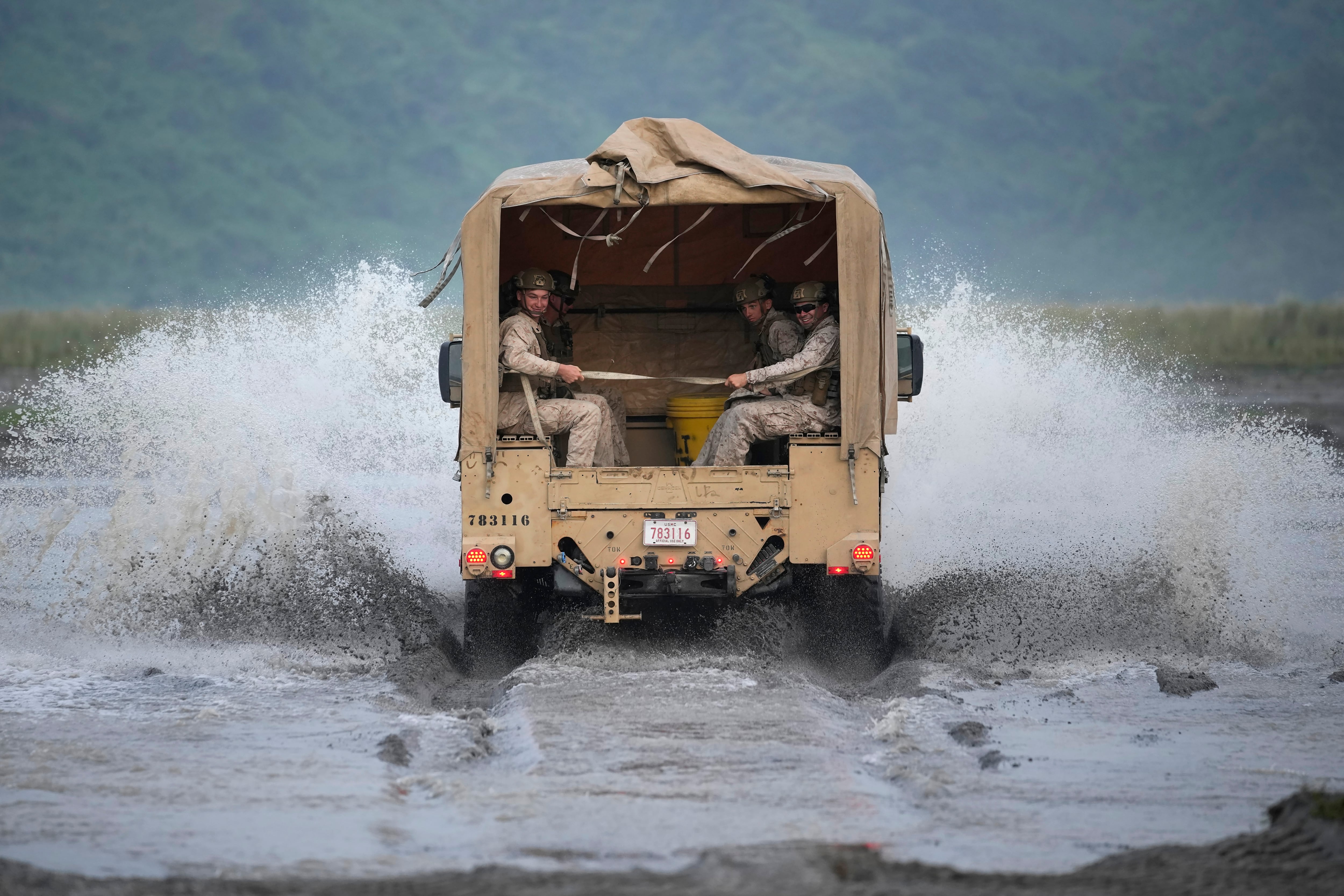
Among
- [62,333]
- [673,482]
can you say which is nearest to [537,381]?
[673,482]

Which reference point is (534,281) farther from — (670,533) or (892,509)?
(892,509)

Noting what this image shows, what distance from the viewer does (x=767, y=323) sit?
10359 millimetres

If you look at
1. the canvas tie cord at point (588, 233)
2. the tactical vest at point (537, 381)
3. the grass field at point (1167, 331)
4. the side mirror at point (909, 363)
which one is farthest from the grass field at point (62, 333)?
the side mirror at point (909, 363)

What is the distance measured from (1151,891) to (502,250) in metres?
7.63

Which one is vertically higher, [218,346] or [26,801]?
[218,346]

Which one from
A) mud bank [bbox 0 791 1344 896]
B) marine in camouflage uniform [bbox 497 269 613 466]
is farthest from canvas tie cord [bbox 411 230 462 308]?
mud bank [bbox 0 791 1344 896]

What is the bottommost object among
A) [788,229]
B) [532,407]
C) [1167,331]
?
[532,407]

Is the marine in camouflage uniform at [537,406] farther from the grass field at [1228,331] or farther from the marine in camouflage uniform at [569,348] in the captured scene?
the grass field at [1228,331]

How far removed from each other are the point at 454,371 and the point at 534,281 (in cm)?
111

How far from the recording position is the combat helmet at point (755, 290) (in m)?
10.4

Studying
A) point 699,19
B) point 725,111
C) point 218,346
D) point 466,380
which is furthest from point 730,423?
point 699,19

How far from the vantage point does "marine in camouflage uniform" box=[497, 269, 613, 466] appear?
901cm

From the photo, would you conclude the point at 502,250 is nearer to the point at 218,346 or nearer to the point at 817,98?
the point at 218,346

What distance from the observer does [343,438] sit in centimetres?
2294
